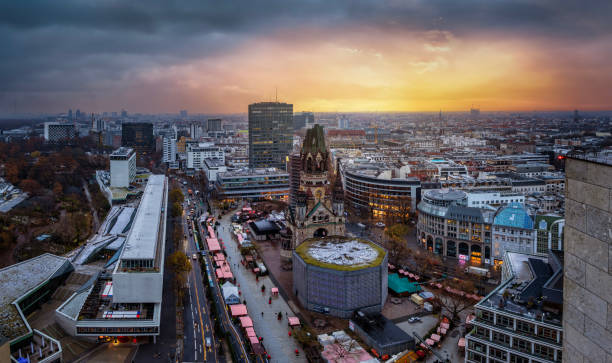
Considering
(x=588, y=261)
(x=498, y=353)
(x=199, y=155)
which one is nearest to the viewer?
(x=588, y=261)

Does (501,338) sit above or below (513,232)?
below

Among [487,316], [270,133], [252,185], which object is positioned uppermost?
[270,133]

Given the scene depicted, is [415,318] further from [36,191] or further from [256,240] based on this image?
[36,191]

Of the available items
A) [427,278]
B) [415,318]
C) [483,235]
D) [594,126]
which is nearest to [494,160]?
[594,126]

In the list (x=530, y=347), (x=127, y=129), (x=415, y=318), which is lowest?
(x=415, y=318)

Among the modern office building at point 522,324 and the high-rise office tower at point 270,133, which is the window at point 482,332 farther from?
the high-rise office tower at point 270,133

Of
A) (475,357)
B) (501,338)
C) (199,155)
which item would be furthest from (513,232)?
(199,155)

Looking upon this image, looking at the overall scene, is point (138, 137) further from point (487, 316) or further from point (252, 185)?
point (487, 316)

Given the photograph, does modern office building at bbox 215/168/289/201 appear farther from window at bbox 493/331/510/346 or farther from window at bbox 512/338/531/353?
window at bbox 512/338/531/353
